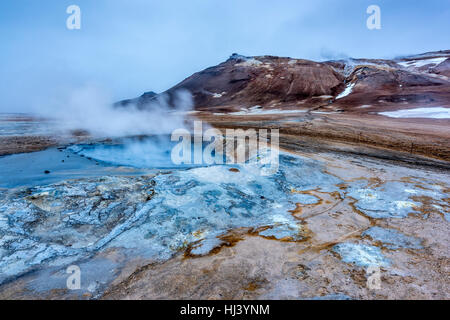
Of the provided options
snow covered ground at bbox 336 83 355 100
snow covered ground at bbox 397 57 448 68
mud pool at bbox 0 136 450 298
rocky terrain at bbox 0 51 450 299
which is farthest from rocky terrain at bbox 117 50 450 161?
mud pool at bbox 0 136 450 298

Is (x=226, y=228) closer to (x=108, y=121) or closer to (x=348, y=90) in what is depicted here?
(x=108, y=121)

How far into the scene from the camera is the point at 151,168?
6410mm

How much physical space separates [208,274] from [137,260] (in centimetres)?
88

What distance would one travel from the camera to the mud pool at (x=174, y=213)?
8.66 ft

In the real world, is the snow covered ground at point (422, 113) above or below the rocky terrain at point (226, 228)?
above

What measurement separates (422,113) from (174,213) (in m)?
22.3

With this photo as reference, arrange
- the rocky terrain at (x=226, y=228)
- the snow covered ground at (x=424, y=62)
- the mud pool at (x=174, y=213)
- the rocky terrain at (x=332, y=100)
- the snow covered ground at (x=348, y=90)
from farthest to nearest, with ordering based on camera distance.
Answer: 1. the snow covered ground at (x=424, y=62)
2. the snow covered ground at (x=348, y=90)
3. the rocky terrain at (x=332, y=100)
4. the mud pool at (x=174, y=213)
5. the rocky terrain at (x=226, y=228)

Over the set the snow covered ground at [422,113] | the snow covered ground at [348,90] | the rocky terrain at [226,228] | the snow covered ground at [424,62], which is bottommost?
the rocky terrain at [226,228]

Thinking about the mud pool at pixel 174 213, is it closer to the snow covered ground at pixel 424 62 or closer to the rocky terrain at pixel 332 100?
the rocky terrain at pixel 332 100

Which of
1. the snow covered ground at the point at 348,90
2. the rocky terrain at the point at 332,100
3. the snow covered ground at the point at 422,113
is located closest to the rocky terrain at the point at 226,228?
the rocky terrain at the point at 332,100

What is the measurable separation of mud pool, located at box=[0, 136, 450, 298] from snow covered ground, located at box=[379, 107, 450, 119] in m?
15.0

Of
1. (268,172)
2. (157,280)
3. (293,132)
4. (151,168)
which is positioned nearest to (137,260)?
(157,280)

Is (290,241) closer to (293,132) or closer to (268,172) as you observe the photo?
(268,172)

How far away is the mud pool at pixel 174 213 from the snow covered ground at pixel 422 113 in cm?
1502
